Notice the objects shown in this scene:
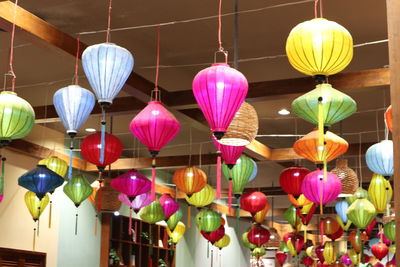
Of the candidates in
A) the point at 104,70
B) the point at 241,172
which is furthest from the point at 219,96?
the point at 241,172

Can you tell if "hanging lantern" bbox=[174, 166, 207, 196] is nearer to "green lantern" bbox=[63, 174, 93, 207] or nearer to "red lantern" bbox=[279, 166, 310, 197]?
"red lantern" bbox=[279, 166, 310, 197]

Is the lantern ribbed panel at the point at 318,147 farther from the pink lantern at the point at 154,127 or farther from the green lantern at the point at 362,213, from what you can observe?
the green lantern at the point at 362,213

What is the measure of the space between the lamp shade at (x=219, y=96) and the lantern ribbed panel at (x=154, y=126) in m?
0.97

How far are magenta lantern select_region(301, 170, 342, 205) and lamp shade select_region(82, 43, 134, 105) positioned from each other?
267 cm

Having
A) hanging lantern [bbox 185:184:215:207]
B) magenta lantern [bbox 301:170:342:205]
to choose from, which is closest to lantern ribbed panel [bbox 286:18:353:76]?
magenta lantern [bbox 301:170:342:205]

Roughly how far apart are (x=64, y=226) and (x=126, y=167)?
4.15ft

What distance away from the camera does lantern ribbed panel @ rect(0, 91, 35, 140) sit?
443cm

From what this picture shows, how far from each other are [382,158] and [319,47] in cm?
252

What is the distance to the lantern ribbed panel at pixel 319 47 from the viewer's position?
348cm

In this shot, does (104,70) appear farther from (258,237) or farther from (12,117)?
(258,237)

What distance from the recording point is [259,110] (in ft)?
26.9

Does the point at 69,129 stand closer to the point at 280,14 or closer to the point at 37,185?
the point at 37,185

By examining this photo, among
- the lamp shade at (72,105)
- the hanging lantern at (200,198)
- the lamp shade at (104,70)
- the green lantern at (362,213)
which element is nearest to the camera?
the lamp shade at (104,70)

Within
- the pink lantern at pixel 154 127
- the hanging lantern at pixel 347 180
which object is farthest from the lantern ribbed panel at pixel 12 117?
the hanging lantern at pixel 347 180
